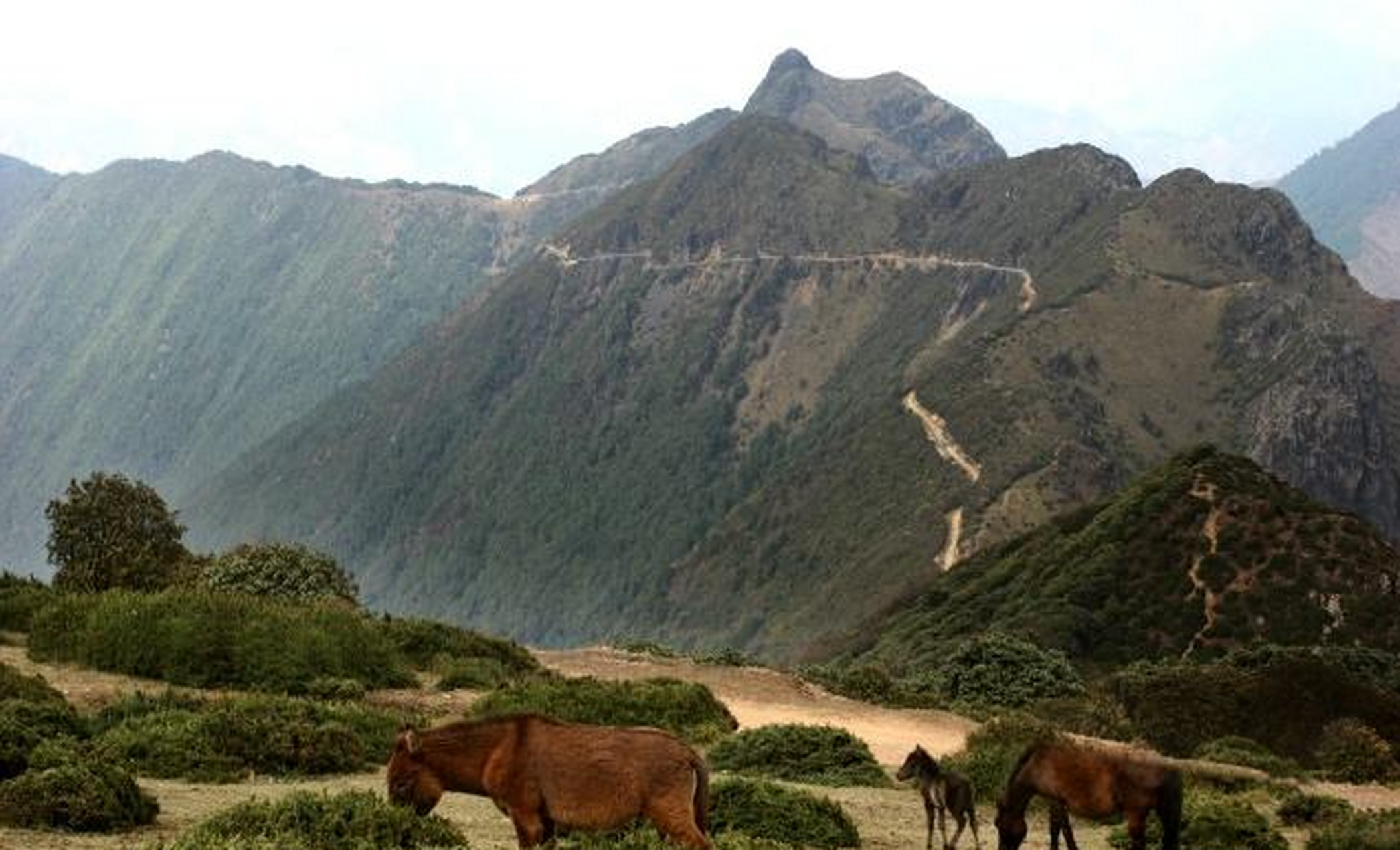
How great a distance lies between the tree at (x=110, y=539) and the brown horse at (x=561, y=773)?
37072 mm

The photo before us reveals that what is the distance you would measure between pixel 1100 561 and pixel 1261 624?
342 inches

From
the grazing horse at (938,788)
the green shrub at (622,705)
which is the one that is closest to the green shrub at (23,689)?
the green shrub at (622,705)

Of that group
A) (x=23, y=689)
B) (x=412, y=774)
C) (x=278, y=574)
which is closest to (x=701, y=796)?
(x=412, y=774)

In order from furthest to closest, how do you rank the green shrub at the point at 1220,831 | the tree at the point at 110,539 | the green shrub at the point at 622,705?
1. the tree at the point at 110,539
2. the green shrub at the point at 622,705
3. the green shrub at the point at 1220,831

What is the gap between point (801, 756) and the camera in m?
24.8

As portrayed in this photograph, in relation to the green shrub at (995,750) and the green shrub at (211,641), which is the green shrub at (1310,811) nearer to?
the green shrub at (995,750)

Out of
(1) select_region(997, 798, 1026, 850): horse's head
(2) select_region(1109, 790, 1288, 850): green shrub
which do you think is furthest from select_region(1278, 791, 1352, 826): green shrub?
(1) select_region(997, 798, 1026, 850): horse's head

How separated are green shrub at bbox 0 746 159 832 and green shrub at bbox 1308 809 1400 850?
1364cm

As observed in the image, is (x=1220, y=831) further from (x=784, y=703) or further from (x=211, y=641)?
(x=784, y=703)

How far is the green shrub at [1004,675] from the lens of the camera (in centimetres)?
4612

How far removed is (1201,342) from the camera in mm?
142000

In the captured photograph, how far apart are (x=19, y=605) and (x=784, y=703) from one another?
67.5ft

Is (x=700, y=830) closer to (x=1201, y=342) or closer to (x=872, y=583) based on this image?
(x=872, y=583)

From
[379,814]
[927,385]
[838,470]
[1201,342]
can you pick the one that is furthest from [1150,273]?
[379,814]
